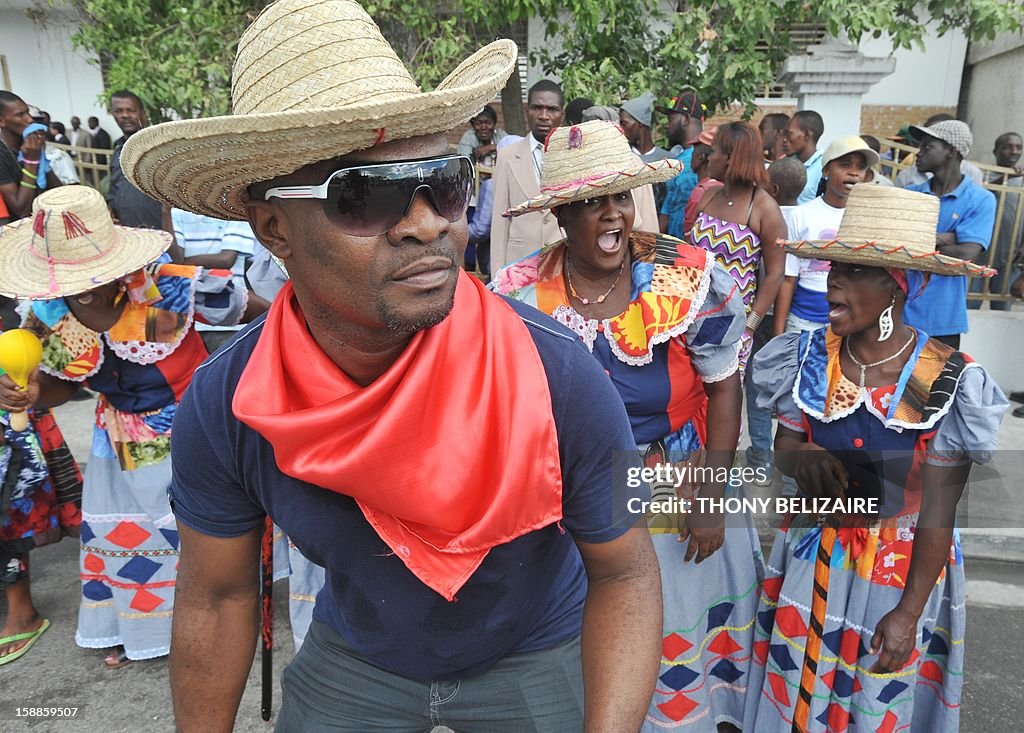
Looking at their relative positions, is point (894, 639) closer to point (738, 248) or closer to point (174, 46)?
point (738, 248)

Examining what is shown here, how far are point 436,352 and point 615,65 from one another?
22.4 feet

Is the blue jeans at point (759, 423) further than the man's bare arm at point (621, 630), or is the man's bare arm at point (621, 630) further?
the blue jeans at point (759, 423)

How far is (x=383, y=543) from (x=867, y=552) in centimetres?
164

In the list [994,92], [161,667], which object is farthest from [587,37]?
[994,92]

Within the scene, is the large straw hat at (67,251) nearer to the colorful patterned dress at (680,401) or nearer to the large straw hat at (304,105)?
the colorful patterned dress at (680,401)

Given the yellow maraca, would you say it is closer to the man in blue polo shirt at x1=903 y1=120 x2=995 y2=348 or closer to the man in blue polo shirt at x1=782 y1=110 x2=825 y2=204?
the man in blue polo shirt at x1=903 y1=120 x2=995 y2=348

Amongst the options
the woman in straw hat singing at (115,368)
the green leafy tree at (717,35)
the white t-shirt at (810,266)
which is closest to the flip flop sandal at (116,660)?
the woman in straw hat singing at (115,368)

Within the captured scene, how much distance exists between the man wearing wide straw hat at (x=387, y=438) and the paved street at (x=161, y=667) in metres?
1.84

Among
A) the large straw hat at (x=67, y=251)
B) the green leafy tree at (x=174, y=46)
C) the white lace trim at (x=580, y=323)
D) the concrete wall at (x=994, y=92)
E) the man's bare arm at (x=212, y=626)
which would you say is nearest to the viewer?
the man's bare arm at (x=212, y=626)

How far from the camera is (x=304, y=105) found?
1.38 meters

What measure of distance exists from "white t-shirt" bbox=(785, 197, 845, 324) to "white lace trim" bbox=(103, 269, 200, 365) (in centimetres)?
338

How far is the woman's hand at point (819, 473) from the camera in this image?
8.41 ft

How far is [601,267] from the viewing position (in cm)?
276

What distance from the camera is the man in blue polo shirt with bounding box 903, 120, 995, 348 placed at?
4.73m
